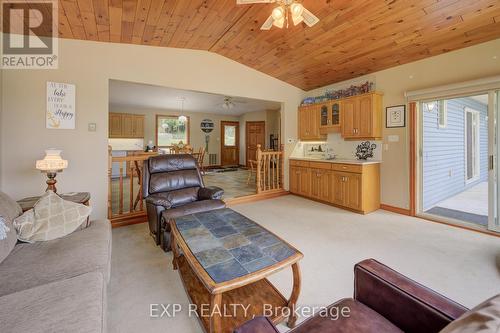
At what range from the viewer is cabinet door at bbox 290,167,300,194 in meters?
5.16

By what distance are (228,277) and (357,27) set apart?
343 centimetres

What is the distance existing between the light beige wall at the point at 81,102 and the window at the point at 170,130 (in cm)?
515

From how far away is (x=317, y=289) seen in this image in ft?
6.19

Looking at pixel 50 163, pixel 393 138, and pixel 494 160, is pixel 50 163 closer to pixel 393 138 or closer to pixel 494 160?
pixel 393 138

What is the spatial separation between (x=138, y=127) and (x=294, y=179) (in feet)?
19.8

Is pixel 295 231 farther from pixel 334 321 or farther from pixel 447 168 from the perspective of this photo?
pixel 447 168

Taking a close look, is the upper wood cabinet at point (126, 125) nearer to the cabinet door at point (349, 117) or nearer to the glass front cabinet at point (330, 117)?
the glass front cabinet at point (330, 117)

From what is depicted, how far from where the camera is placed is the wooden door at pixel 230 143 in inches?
392

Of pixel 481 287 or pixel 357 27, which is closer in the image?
pixel 481 287

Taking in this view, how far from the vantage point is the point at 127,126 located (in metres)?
7.76

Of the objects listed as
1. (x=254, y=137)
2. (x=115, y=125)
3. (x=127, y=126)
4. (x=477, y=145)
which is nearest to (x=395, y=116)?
(x=477, y=145)

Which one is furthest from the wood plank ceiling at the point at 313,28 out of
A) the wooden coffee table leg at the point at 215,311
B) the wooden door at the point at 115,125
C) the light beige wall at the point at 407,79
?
the wooden door at the point at 115,125

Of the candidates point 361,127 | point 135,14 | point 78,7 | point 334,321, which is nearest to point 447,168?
point 361,127

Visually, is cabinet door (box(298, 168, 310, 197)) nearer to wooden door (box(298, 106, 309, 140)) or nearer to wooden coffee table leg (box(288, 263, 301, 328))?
wooden door (box(298, 106, 309, 140))
